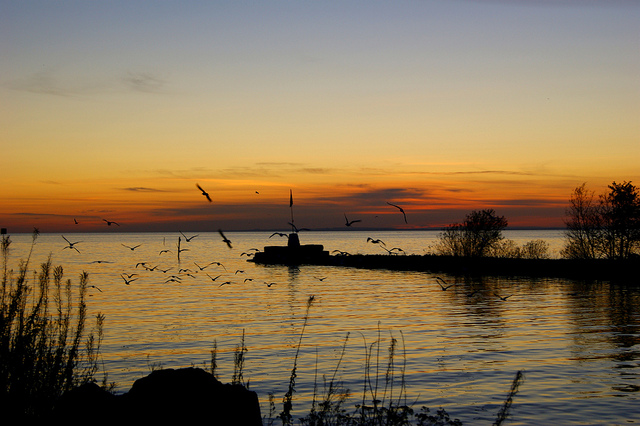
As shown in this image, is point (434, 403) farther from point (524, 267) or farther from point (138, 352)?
point (524, 267)

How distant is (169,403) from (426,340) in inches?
690

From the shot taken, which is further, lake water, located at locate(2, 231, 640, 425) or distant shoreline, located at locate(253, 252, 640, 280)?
distant shoreline, located at locate(253, 252, 640, 280)

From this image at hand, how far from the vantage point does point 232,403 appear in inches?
345

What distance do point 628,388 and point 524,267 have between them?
5420 centimetres

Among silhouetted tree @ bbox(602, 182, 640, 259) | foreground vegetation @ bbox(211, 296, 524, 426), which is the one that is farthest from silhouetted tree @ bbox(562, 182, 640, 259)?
foreground vegetation @ bbox(211, 296, 524, 426)

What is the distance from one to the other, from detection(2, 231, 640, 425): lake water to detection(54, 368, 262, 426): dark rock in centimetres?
271

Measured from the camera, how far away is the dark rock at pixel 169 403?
8555 millimetres

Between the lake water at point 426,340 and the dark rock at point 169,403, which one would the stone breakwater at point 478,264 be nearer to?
the lake water at point 426,340

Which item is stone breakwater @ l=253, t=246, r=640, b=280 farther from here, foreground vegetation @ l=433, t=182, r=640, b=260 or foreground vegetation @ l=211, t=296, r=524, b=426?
foreground vegetation @ l=211, t=296, r=524, b=426

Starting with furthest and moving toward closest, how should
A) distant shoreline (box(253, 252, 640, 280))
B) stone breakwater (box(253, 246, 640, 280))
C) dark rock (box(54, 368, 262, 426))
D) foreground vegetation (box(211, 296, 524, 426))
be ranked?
stone breakwater (box(253, 246, 640, 280)), distant shoreline (box(253, 252, 640, 280)), foreground vegetation (box(211, 296, 524, 426)), dark rock (box(54, 368, 262, 426))

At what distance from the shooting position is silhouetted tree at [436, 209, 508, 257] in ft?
245

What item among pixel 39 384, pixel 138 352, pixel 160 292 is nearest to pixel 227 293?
pixel 160 292

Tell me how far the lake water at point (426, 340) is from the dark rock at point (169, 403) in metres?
2.71

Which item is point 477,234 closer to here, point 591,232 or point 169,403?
point 591,232
